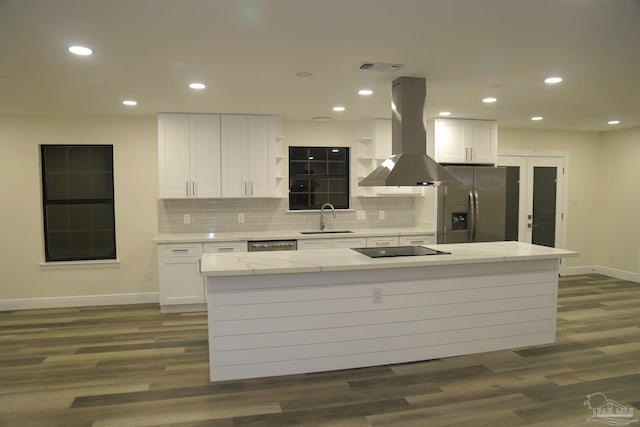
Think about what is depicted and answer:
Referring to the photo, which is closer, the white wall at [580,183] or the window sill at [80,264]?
the window sill at [80,264]

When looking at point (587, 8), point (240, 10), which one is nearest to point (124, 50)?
point (240, 10)

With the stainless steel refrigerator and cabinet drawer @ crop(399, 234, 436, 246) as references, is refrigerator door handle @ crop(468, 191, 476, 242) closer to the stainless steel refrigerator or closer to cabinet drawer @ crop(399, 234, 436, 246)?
the stainless steel refrigerator

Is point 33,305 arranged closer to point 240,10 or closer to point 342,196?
point 342,196

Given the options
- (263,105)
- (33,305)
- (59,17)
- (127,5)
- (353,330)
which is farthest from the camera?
(33,305)

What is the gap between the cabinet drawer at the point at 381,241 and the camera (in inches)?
220

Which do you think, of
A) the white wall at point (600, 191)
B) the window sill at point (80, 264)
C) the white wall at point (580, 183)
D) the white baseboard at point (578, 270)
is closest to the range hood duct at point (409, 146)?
the white wall at point (600, 191)

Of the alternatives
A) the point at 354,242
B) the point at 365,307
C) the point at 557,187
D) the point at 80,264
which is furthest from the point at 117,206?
the point at 557,187

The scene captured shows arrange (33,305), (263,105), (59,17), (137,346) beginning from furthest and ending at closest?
(33,305) < (263,105) < (137,346) < (59,17)

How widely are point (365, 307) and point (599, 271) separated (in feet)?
19.8

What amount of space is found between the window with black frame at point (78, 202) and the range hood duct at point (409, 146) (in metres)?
3.89

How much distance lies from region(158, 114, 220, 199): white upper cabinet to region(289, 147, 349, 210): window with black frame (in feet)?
3.85

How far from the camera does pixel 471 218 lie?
5.65 meters

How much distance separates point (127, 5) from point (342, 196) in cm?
438

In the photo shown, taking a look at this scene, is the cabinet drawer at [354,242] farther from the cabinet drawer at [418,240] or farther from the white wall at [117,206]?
the white wall at [117,206]
